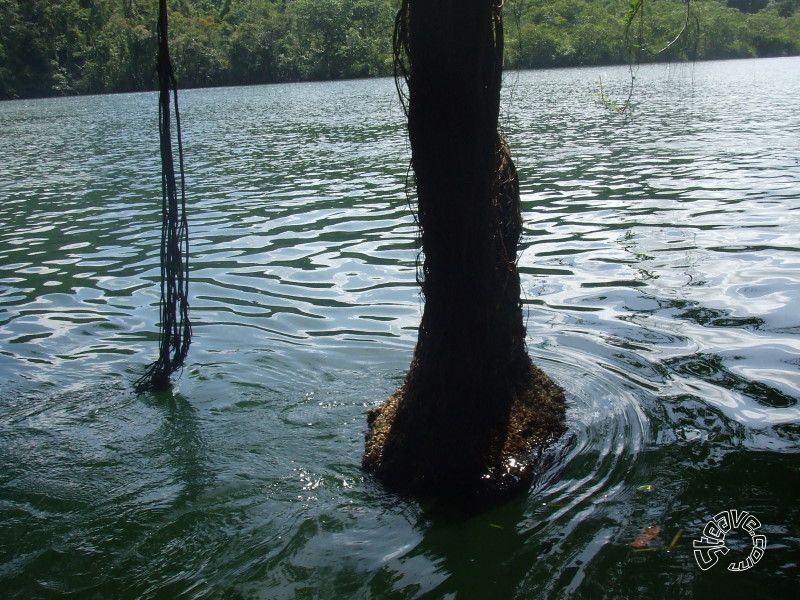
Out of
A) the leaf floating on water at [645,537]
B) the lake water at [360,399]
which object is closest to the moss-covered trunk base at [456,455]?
the lake water at [360,399]

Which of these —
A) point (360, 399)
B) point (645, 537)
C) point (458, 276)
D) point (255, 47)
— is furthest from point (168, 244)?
point (255, 47)

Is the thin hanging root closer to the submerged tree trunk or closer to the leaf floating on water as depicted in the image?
the submerged tree trunk

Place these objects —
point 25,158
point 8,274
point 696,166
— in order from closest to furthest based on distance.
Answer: point 8,274
point 696,166
point 25,158

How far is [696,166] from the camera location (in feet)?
51.9

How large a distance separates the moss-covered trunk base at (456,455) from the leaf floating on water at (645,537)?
0.73m

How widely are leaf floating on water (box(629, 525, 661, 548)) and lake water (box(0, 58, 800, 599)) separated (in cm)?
4

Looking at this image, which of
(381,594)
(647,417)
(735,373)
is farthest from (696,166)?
(381,594)

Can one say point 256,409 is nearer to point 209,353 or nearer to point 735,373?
point 209,353

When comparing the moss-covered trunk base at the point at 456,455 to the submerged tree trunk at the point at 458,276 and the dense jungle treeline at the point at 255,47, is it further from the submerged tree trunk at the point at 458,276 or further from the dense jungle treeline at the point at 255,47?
the dense jungle treeline at the point at 255,47

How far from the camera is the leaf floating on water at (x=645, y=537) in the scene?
3.89 meters

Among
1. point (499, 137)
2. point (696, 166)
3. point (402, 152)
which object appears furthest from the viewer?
point (402, 152)

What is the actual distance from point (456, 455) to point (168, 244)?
9.17 ft

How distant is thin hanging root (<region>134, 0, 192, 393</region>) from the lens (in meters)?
5.43

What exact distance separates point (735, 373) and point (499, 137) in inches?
109
